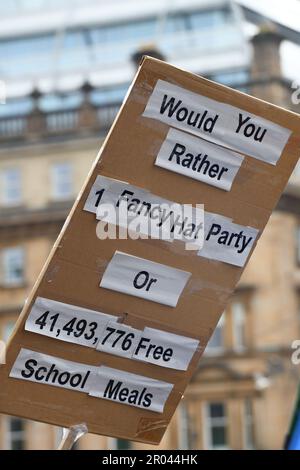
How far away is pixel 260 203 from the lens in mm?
3633

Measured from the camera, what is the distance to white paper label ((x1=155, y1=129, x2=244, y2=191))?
349cm

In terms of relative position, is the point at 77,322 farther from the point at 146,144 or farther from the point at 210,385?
the point at 210,385

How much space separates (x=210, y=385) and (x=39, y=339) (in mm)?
30431

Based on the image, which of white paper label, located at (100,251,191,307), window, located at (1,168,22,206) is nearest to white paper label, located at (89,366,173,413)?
white paper label, located at (100,251,191,307)

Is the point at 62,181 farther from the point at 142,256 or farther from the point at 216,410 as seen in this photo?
the point at 142,256

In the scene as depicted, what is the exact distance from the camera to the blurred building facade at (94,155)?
33.3 metres

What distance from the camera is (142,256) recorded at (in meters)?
3.55

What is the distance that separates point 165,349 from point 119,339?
0.46 ft

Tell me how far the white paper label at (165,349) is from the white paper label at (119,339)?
22mm

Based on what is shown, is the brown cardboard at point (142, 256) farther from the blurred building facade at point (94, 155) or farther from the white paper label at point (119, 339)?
the blurred building facade at point (94, 155)

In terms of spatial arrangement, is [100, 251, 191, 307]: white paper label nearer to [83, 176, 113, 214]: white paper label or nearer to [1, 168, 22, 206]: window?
[83, 176, 113, 214]: white paper label

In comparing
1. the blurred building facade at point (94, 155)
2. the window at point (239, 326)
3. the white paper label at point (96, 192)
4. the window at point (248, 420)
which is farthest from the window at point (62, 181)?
the white paper label at point (96, 192)

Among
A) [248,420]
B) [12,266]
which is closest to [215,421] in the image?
[248,420]

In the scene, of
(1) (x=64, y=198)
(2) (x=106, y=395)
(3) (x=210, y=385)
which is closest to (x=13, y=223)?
(1) (x=64, y=198)
